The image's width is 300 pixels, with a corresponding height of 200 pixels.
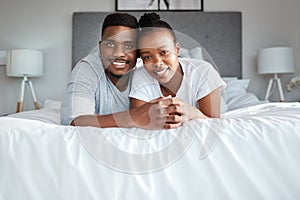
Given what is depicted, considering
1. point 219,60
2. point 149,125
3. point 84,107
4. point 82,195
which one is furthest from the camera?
point 219,60

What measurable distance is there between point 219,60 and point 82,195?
2.70 m

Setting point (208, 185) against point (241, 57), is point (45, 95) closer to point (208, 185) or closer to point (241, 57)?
point (241, 57)

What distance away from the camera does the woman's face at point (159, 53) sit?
123cm

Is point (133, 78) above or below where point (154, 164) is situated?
above

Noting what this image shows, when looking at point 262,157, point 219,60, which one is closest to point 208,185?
point 262,157

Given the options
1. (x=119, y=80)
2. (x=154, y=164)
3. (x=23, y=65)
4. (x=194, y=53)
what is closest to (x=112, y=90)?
(x=119, y=80)

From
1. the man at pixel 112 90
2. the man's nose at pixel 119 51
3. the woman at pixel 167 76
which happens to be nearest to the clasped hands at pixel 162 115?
the man at pixel 112 90

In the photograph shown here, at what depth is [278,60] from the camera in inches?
125

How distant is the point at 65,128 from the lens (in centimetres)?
102

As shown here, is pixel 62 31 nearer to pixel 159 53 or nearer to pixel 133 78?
pixel 133 78

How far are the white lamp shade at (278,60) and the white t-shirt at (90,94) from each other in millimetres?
2149

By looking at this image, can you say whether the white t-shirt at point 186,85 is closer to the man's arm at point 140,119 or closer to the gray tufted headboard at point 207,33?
the man's arm at point 140,119

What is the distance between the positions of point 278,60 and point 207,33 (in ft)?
2.34

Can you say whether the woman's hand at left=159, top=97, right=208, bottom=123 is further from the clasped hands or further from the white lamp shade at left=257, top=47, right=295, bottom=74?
the white lamp shade at left=257, top=47, right=295, bottom=74
